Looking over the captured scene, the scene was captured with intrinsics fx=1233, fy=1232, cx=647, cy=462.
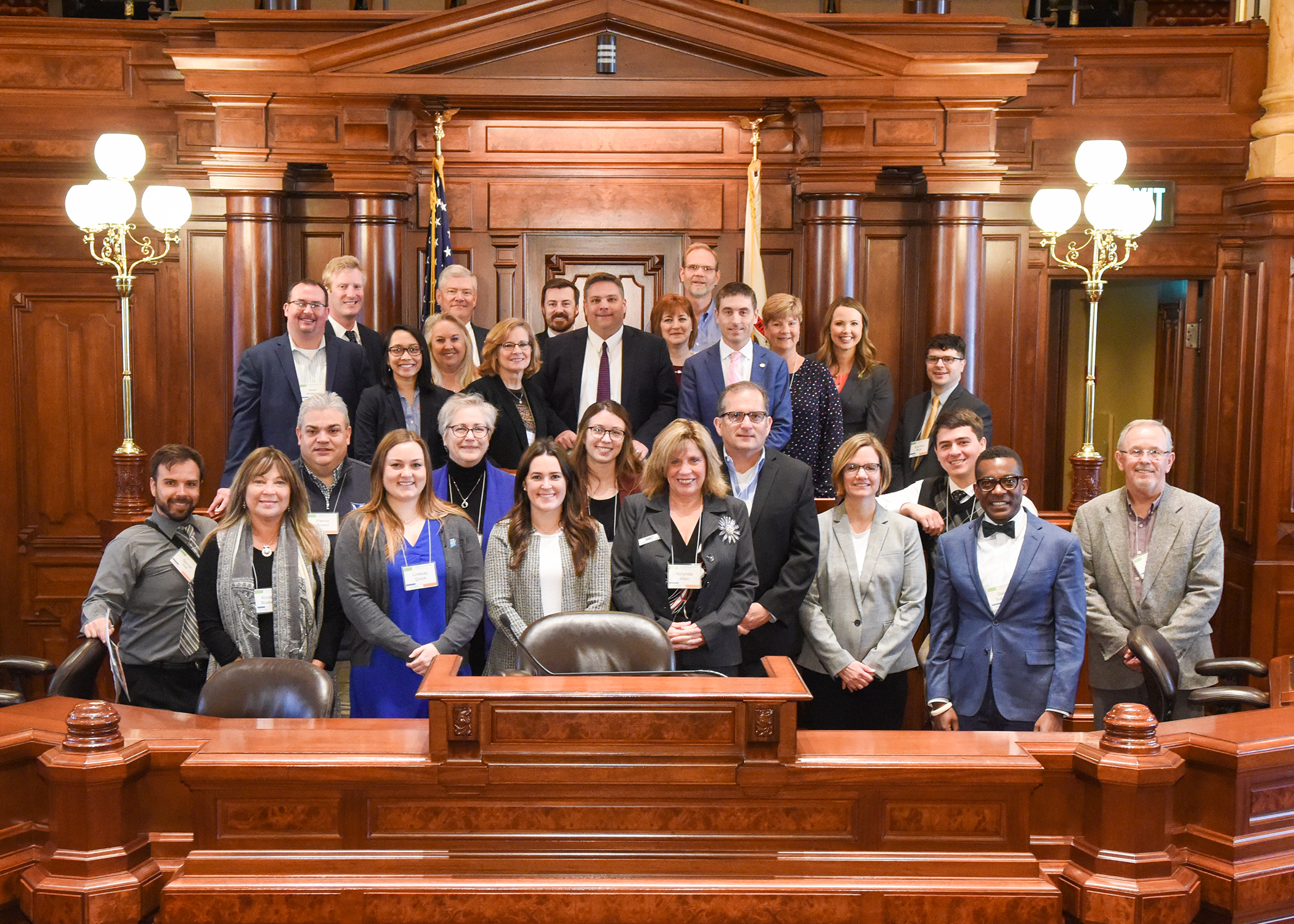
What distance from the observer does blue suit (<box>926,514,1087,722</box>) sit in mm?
3420

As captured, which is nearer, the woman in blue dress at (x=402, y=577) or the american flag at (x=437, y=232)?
the woman in blue dress at (x=402, y=577)

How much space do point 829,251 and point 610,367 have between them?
1826mm

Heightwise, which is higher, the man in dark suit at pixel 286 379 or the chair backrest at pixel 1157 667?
the man in dark suit at pixel 286 379

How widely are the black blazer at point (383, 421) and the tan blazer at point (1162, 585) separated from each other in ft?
7.28

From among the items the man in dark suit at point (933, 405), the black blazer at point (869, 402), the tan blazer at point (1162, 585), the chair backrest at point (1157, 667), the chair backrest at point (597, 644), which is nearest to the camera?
the chair backrest at point (597, 644)

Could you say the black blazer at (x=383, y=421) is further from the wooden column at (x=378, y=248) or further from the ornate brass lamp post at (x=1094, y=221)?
the ornate brass lamp post at (x=1094, y=221)

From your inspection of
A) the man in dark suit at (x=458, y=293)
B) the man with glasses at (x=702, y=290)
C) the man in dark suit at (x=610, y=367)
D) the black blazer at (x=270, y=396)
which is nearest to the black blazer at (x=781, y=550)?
the man in dark suit at (x=610, y=367)

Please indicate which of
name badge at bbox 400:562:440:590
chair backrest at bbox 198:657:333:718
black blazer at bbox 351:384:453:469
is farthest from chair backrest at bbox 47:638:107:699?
A: black blazer at bbox 351:384:453:469

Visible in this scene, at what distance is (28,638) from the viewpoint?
6.59m

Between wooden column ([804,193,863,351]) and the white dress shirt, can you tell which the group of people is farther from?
wooden column ([804,193,863,351])

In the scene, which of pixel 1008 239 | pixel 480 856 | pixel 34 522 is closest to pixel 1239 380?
pixel 1008 239

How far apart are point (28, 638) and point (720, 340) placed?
171 inches

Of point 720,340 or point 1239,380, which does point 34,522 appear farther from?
point 1239,380

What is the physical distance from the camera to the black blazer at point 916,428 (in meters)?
4.76
